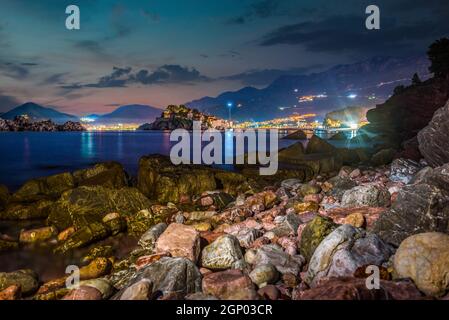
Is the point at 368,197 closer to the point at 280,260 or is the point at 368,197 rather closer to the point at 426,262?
the point at 280,260

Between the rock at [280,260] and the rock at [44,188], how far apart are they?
11.9 m

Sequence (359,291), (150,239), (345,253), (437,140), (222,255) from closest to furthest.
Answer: (359,291) < (345,253) < (222,255) < (150,239) < (437,140)

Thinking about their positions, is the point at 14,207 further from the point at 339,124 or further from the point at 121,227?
the point at 339,124

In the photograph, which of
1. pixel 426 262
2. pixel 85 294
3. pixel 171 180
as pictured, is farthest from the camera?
pixel 171 180

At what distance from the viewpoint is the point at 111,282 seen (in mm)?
7633

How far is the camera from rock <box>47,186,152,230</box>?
41.0ft

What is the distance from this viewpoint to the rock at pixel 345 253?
6280 millimetres

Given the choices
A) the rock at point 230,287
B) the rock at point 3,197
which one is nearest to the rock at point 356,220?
the rock at point 230,287

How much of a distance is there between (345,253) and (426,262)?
53.3 inches

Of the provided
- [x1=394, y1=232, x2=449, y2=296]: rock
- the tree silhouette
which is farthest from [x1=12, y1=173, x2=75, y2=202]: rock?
the tree silhouette

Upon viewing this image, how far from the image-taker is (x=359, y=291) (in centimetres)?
501

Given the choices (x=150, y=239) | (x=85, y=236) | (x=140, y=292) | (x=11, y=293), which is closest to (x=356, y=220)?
(x=140, y=292)

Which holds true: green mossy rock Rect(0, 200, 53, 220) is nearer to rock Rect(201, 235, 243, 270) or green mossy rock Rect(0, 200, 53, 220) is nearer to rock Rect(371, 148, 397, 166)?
rock Rect(201, 235, 243, 270)

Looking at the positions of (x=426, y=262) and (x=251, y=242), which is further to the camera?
(x=251, y=242)
